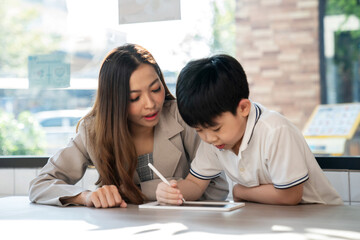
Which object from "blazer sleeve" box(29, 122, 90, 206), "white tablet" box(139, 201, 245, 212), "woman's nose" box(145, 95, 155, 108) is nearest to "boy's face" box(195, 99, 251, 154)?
"white tablet" box(139, 201, 245, 212)

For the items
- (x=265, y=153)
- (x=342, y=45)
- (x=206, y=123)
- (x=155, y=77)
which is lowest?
(x=265, y=153)

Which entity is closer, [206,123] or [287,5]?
[206,123]

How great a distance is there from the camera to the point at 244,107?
4.89 ft

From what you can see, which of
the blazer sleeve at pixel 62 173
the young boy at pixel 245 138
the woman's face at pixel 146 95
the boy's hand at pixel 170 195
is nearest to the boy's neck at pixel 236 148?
the young boy at pixel 245 138

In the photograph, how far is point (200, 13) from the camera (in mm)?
2619

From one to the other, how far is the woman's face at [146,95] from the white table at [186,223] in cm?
38

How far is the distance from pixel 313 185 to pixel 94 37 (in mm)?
1655

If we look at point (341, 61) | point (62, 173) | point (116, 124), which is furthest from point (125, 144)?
point (341, 61)

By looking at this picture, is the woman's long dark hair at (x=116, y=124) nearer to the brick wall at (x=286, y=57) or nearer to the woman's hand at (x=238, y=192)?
the woman's hand at (x=238, y=192)

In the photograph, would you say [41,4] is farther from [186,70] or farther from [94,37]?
[186,70]

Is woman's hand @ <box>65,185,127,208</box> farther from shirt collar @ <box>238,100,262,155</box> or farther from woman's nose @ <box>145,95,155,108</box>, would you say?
shirt collar @ <box>238,100,262,155</box>

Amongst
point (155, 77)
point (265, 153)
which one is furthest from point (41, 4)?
point (265, 153)

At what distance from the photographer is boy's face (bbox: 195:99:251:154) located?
144 centimetres

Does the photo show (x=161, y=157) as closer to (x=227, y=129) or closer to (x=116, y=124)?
(x=116, y=124)
